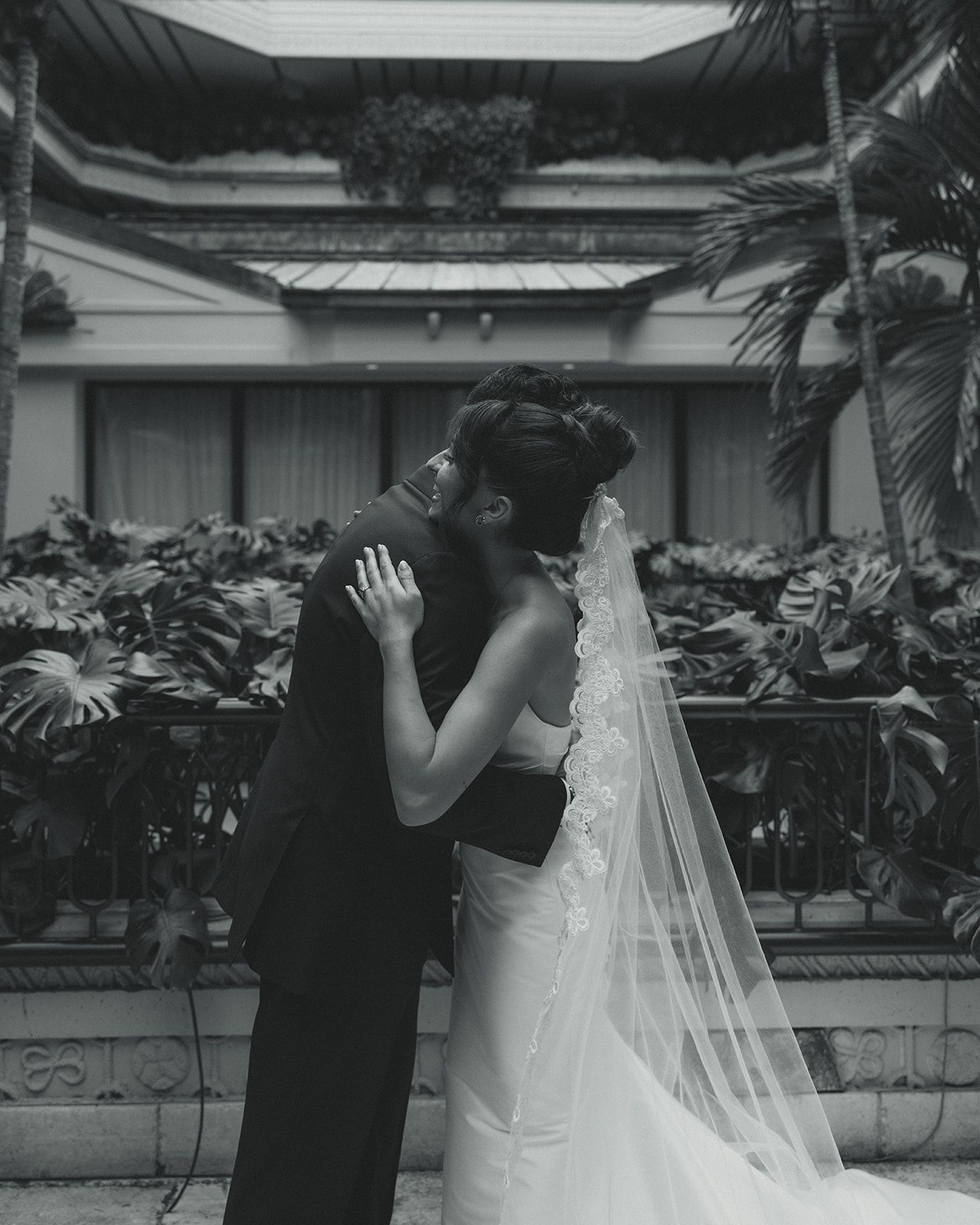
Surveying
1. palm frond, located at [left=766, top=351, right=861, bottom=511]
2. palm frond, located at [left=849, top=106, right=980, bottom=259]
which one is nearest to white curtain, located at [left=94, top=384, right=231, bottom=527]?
palm frond, located at [left=766, top=351, right=861, bottom=511]

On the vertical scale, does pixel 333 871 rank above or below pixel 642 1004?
above

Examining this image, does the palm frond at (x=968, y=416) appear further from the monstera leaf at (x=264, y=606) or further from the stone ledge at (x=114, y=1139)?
the stone ledge at (x=114, y=1139)

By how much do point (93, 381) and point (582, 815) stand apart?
12.2 meters

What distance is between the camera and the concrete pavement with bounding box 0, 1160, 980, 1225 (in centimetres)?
279

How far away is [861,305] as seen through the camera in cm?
625

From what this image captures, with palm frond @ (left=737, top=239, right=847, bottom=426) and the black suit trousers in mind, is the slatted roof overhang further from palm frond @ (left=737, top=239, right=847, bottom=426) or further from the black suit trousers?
the black suit trousers

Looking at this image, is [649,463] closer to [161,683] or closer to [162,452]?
[162,452]

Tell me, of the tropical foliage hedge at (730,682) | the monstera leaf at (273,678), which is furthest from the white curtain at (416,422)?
the monstera leaf at (273,678)

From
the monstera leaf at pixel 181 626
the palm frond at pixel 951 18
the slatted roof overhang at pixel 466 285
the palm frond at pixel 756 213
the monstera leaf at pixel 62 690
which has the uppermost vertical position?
the slatted roof overhang at pixel 466 285

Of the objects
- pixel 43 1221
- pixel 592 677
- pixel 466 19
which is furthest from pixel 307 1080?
pixel 466 19

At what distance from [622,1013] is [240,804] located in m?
1.50

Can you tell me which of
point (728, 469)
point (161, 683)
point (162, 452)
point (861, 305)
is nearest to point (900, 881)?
point (161, 683)

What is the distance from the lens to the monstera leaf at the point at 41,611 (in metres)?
3.38

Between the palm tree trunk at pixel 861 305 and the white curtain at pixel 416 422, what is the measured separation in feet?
24.0
